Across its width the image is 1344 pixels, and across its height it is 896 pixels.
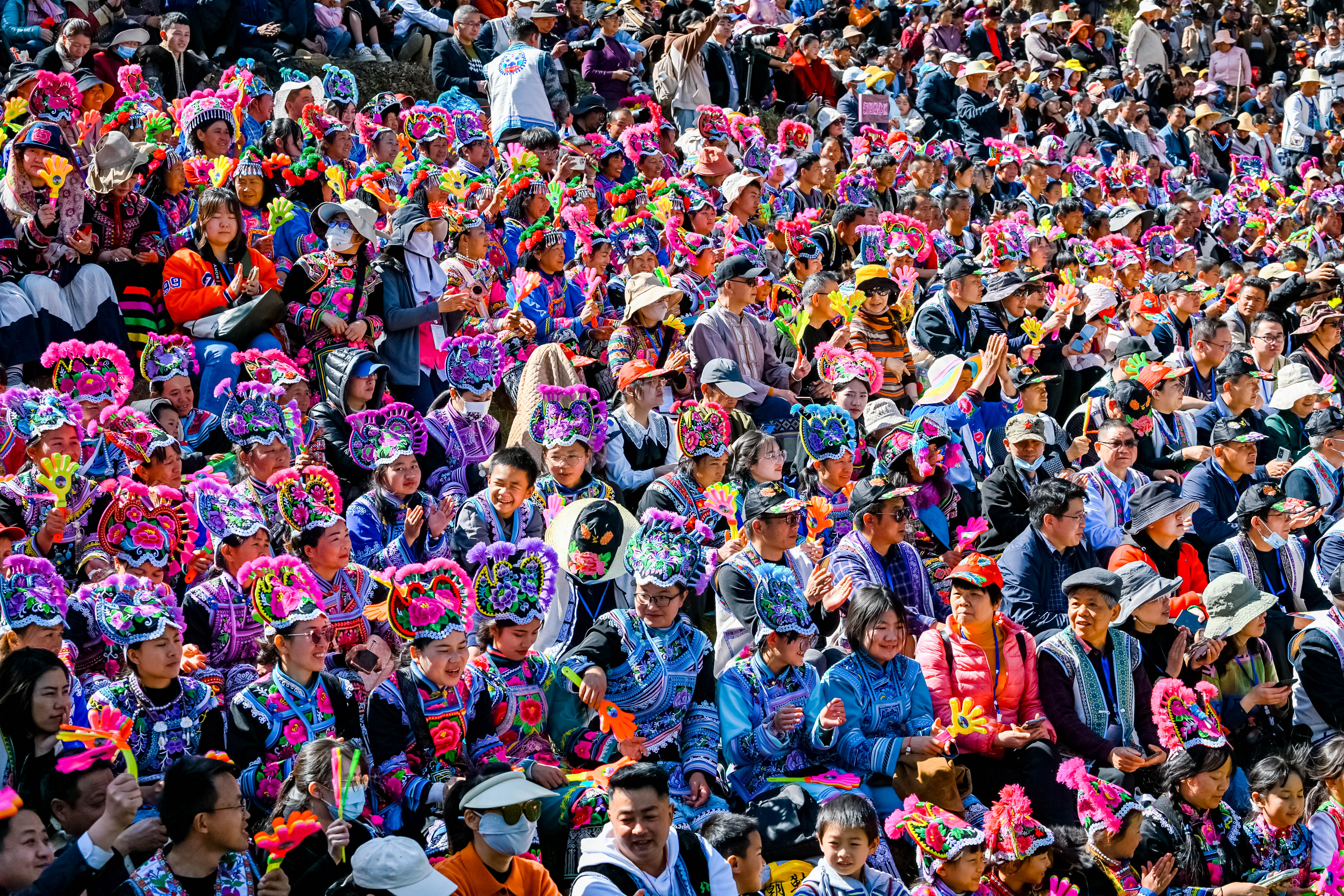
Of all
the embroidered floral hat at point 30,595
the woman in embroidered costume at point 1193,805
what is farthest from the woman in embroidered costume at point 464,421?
the woman in embroidered costume at point 1193,805

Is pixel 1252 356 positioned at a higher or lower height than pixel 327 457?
lower

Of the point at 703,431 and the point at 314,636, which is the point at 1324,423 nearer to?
the point at 703,431

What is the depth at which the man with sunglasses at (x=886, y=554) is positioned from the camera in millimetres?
6367

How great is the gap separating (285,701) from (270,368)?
2.55 metres

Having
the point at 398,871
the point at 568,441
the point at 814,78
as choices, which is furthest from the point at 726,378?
the point at 814,78

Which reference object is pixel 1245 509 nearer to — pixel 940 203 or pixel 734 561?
pixel 734 561

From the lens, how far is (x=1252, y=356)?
33.8 ft

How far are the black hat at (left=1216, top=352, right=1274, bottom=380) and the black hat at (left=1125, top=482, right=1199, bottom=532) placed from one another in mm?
1766

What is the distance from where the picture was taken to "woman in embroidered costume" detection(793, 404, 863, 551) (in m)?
7.04

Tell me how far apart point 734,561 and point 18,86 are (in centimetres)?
512

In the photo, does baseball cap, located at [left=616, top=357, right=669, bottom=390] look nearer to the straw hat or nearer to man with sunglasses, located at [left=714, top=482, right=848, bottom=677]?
man with sunglasses, located at [left=714, top=482, right=848, bottom=677]

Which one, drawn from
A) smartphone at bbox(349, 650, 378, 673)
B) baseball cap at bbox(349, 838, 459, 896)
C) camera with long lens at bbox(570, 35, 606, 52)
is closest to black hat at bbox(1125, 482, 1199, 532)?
smartphone at bbox(349, 650, 378, 673)

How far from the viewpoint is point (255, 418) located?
648 centimetres

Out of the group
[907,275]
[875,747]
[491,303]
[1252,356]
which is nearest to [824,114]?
[907,275]
